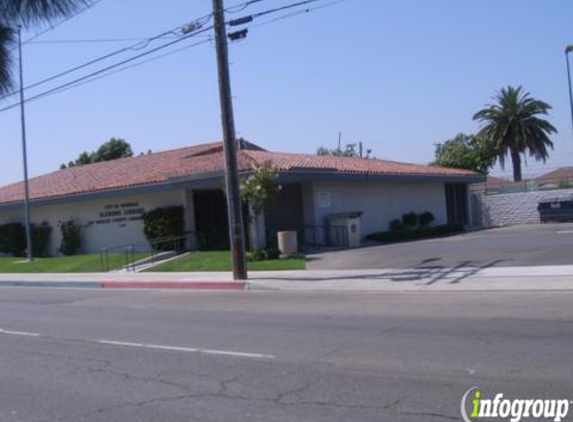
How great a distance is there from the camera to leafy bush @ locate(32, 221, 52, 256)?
35.9 meters

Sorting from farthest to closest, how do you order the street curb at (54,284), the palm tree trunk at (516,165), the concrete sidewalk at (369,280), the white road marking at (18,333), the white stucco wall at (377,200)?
the palm tree trunk at (516,165), the white stucco wall at (377,200), the street curb at (54,284), the concrete sidewalk at (369,280), the white road marking at (18,333)

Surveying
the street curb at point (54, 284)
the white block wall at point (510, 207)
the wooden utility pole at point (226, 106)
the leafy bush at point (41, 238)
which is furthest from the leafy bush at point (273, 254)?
the white block wall at point (510, 207)

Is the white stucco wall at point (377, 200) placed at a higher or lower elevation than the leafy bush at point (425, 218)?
higher

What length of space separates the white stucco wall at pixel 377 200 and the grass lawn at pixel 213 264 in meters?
5.39

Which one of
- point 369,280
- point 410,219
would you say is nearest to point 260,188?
point 369,280

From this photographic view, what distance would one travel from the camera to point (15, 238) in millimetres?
37344

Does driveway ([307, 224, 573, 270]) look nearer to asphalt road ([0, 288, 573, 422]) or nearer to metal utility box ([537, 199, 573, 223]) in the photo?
asphalt road ([0, 288, 573, 422])

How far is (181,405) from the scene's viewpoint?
7062mm

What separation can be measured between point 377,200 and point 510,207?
37.0 feet

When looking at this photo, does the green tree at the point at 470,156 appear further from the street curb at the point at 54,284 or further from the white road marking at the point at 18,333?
the white road marking at the point at 18,333

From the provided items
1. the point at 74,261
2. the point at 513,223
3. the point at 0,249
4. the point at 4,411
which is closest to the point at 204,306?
the point at 4,411

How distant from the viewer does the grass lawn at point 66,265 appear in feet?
94.7

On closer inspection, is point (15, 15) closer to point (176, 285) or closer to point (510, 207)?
point (176, 285)

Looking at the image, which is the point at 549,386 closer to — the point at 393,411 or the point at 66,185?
the point at 393,411
